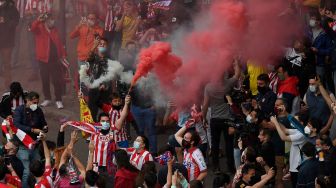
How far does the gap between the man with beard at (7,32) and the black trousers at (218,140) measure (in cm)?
649

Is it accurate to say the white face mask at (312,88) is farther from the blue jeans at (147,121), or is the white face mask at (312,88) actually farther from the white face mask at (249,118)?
the blue jeans at (147,121)

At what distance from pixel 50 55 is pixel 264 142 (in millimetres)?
6868

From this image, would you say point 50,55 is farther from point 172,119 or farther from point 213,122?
point 213,122

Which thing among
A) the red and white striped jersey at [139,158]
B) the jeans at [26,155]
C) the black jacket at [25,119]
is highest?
the black jacket at [25,119]

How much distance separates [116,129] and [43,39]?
5.25m

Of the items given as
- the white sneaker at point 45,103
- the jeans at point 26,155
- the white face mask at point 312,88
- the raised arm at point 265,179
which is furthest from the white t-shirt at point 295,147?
the white sneaker at point 45,103

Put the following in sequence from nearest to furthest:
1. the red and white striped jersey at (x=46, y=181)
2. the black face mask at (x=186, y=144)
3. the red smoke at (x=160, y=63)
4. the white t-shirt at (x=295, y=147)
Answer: the red and white striped jersey at (x=46, y=181), the black face mask at (x=186, y=144), the white t-shirt at (x=295, y=147), the red smoke at (x=160, y=63)

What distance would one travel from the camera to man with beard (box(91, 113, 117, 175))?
46.1 feet

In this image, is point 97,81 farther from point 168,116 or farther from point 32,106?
point 32,106

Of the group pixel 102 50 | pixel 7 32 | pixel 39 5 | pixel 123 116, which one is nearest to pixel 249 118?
pixel 123 116

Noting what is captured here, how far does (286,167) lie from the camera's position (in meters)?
14.9

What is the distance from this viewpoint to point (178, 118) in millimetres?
15633

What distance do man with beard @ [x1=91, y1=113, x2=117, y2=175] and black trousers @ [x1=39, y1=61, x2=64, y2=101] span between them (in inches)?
204

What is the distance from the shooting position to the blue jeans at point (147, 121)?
16172mm
